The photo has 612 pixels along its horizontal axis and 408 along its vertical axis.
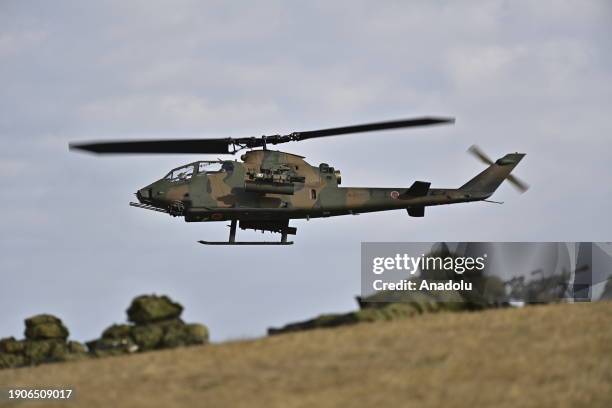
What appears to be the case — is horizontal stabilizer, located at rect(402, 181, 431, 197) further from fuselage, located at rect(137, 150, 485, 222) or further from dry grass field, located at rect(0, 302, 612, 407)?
dry grass field, located at rect(0, 302, 612, 407)

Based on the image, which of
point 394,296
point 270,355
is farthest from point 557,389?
point 394,296

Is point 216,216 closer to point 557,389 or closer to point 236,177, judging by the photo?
point 236,177

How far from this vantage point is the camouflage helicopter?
103 ft

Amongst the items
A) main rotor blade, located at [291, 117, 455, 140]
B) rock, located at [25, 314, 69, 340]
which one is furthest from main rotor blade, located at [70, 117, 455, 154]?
rock, located at [25, 314, 69, 340]

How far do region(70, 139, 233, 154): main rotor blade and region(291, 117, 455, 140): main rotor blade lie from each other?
8.92 ft

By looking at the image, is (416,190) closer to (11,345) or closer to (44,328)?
(44,328)

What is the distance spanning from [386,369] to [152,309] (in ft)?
30.2

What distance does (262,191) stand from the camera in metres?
32.0

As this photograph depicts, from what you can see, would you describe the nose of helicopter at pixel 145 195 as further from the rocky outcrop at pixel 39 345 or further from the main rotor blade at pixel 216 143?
the rocky outcrop at pixel 39 345

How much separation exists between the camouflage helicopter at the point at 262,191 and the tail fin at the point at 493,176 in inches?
77.9

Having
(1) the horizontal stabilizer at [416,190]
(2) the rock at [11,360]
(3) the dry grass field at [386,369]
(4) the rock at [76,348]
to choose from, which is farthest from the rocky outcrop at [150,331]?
(1) the horizontal stabilizer at [416,190]

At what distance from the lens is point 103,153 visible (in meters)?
28.4

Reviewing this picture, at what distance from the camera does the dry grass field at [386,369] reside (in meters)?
16.9

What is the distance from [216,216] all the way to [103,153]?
5.32m
